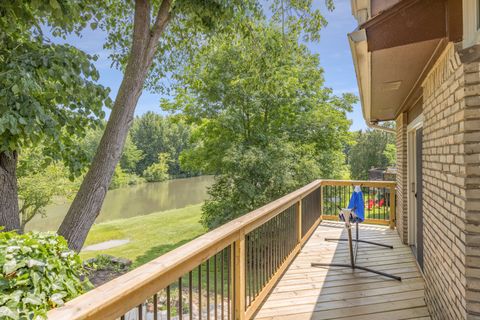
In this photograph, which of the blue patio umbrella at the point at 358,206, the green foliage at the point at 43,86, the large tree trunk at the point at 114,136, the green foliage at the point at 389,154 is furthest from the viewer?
the green foliage at the point at 389,154

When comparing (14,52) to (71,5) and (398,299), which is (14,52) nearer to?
(71,5)

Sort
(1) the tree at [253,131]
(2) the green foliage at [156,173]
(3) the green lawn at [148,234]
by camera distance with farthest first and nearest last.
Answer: (2) the green foliage at [156,173] < (3) the green lawn at [148,234] < (1) the tree at [253,131]

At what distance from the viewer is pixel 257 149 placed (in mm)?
9961

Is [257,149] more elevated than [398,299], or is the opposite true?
[257,149]

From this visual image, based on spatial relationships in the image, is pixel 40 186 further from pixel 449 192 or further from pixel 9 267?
pixel 449 192

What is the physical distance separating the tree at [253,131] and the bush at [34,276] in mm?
6679

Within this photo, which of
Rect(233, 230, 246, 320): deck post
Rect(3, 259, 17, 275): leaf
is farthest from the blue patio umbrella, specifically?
Rect(3, 259, 17, 275): leaf

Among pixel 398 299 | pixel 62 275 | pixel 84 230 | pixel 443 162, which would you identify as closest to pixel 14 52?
pixel 84 230

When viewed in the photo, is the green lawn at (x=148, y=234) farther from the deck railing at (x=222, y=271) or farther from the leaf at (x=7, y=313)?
the leaf at (x=7, y=313)

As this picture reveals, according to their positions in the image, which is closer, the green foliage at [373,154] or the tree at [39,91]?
the tree at [39,91]

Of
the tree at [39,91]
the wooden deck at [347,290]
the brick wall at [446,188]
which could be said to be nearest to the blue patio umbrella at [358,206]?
the wooden deck at [347,290]

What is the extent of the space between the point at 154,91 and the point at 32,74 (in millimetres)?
4069

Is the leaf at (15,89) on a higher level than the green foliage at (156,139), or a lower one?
lower

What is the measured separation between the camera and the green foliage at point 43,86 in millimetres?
3223
